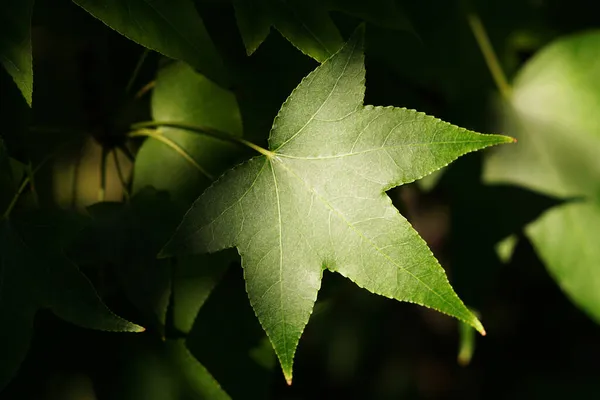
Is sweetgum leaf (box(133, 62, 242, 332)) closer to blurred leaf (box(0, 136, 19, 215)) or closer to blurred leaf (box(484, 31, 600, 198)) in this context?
blurred leaf (box(0, 136, 19, 215))

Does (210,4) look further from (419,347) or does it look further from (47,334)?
(419,347)

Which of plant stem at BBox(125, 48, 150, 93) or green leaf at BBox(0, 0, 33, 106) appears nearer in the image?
green leaf at BBox(0, 0, 33, 106)

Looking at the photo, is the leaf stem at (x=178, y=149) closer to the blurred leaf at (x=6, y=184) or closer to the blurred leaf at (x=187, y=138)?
the blurred leaf at (x=187, y=138)

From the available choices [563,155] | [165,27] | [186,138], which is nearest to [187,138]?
[186,138]

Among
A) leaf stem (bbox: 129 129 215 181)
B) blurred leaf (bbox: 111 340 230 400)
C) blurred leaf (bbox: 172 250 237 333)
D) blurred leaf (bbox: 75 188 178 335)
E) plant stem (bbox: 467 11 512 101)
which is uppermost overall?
plant stem (bbox: 467 11 512 101)

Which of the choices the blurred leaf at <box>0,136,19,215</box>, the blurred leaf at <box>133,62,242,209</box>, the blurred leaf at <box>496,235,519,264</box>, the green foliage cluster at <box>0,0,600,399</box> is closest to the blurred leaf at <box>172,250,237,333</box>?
the green foliage cluster at <box>0,0,600,399</box>

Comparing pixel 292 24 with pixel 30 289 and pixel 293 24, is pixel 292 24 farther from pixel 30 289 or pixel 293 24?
pixel 30 289

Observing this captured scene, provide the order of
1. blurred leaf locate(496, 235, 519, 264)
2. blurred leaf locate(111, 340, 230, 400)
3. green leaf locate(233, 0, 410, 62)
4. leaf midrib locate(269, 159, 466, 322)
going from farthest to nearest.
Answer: blurred leaf locate(496, 235, 519, 264) → blurred leaf locate(111, 340, 230, 400) → green leaf locate(233, 0, 410, 62) → leaf midrib locate(269, 159, 466, 322)

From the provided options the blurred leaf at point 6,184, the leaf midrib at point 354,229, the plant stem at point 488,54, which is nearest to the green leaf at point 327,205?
the leaf midrib at point 354,229

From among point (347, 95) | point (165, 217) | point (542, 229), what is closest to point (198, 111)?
point (165, 217)
